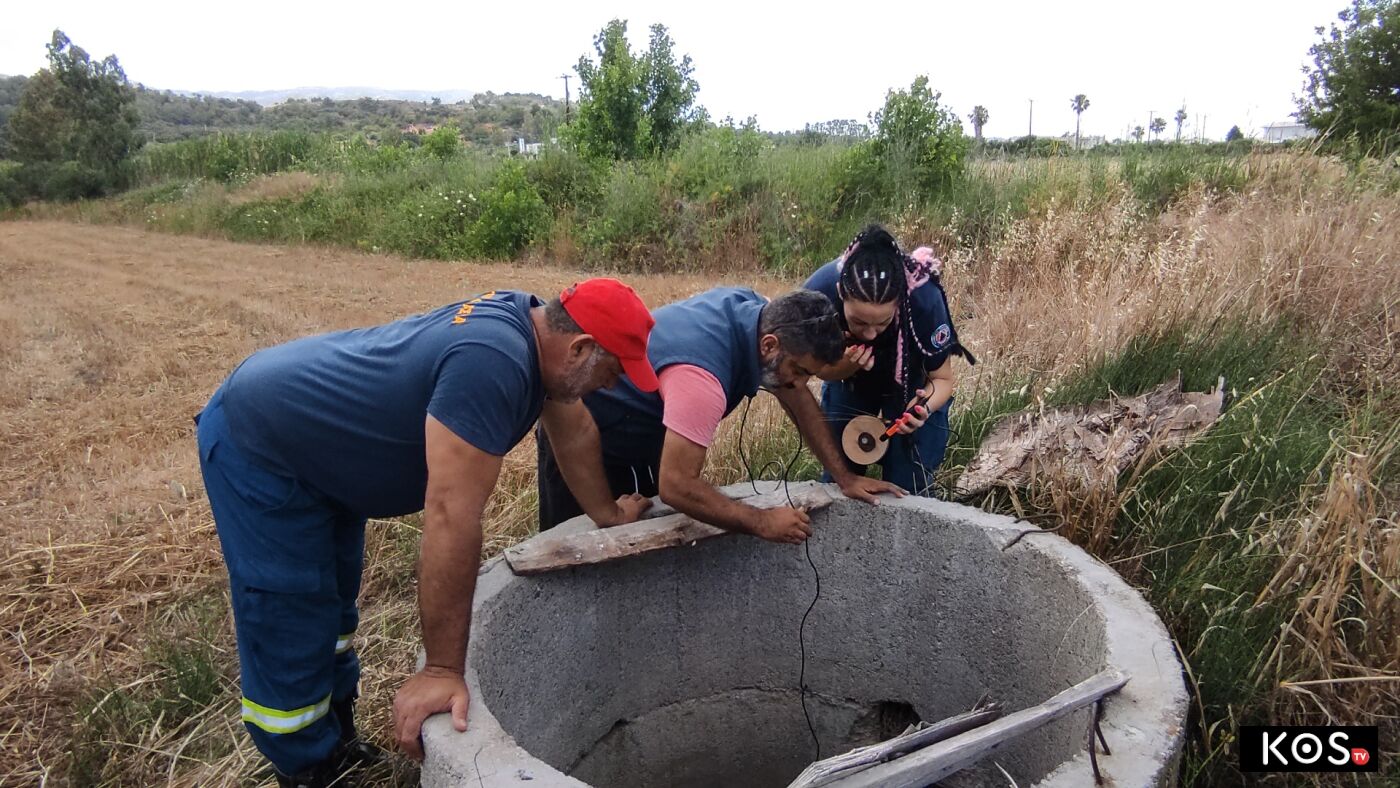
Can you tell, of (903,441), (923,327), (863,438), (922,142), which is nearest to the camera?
(863,438)

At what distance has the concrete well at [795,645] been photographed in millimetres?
2207

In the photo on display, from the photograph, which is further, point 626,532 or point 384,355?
point 626,532

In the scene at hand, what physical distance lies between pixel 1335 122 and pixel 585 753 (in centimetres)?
738

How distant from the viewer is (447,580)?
1.76 meters

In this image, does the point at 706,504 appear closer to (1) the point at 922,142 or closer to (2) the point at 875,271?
(2) the point at 875,271

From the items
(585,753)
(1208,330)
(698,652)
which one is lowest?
(585,753)

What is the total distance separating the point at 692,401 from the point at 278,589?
3.48 ft

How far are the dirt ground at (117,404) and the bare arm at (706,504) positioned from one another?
1947 mm

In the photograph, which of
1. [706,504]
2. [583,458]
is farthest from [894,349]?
[583,458]

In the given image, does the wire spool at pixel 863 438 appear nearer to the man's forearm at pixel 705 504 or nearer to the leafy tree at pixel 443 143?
the man's forearm at pixel 705 504

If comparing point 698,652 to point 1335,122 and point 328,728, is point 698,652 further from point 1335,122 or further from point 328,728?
point 1335,122

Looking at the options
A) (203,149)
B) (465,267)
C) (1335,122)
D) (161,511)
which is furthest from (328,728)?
(203,149)

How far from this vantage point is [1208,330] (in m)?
3.80

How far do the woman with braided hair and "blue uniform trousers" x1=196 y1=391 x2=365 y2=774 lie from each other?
54.7 inches
